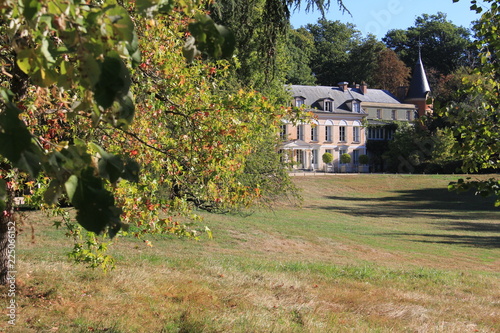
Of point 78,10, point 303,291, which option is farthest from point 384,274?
point 78,10

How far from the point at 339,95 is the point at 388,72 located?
13.2 meters

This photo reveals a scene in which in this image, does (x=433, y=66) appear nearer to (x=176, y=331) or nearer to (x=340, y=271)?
(x=340, y=271)

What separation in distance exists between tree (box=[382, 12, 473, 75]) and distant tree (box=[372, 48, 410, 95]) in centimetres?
783

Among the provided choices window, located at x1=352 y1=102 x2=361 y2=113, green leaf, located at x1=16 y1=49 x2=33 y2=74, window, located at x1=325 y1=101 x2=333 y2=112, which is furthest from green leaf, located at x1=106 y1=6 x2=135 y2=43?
window, located at x1=352 y1=102 x2=361 y2=113

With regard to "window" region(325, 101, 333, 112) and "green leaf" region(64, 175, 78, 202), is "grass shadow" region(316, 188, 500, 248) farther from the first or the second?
"green leaf" region(64, 175, 78, 202)

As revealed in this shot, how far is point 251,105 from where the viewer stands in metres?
7.52

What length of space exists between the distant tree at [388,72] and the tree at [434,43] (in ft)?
25.7

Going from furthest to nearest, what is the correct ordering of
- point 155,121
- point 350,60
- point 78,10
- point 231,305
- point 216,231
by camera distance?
point 350,60, point 216,231, point 155,121, point 231,305, point 78,10

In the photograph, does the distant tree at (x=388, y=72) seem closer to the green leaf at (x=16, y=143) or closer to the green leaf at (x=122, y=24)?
the green leaf at (x=122, y=24)

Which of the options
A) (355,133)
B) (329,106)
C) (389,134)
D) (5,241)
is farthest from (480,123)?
(389,134)

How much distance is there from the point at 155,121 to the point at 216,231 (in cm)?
1138

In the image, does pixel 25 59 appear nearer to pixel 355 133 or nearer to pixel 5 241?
pixel 5 241

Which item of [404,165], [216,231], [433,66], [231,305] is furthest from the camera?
[433,66]

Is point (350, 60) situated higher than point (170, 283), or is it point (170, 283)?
point (350, 60)
